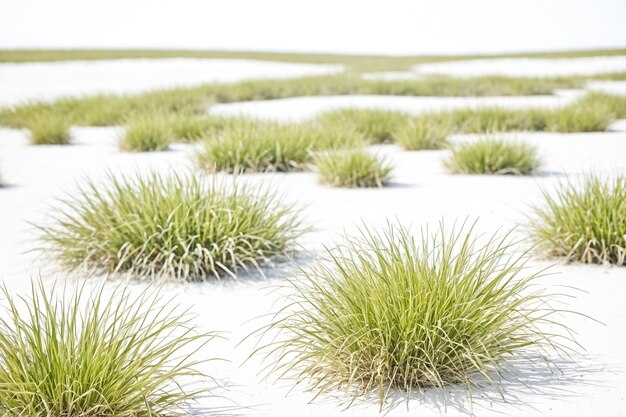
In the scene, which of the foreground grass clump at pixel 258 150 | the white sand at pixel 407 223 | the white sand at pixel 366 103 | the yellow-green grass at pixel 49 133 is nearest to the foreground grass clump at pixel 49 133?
the yellow-green grass at pixel 49 133

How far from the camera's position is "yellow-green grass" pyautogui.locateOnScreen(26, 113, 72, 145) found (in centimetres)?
1223

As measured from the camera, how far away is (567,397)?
2.90 metres

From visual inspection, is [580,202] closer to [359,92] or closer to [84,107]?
[84,107]

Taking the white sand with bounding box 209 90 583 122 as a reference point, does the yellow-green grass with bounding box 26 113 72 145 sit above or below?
above

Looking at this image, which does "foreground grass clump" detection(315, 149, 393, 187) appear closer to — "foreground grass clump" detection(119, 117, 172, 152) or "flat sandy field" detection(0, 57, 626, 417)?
"flat sandy field" detection(0, 57, 626, 417)

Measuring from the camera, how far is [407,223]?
6051 millimetres

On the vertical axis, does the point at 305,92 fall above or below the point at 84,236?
below

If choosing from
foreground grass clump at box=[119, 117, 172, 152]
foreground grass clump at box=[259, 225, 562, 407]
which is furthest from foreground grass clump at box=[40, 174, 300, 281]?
foreground grass clump at box=[119, 117, 172, 152]

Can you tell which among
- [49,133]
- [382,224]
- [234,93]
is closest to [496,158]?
[382,224]

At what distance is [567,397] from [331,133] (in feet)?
23.4

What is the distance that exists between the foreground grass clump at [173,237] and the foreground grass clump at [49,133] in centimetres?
775

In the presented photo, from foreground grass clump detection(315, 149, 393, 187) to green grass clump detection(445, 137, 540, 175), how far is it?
118 centimetres

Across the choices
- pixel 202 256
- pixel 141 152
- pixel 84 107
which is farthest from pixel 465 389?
pixel 84 107

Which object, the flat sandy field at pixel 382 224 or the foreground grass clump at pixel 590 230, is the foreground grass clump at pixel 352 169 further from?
the foreground grass clump at pixel 590 230
